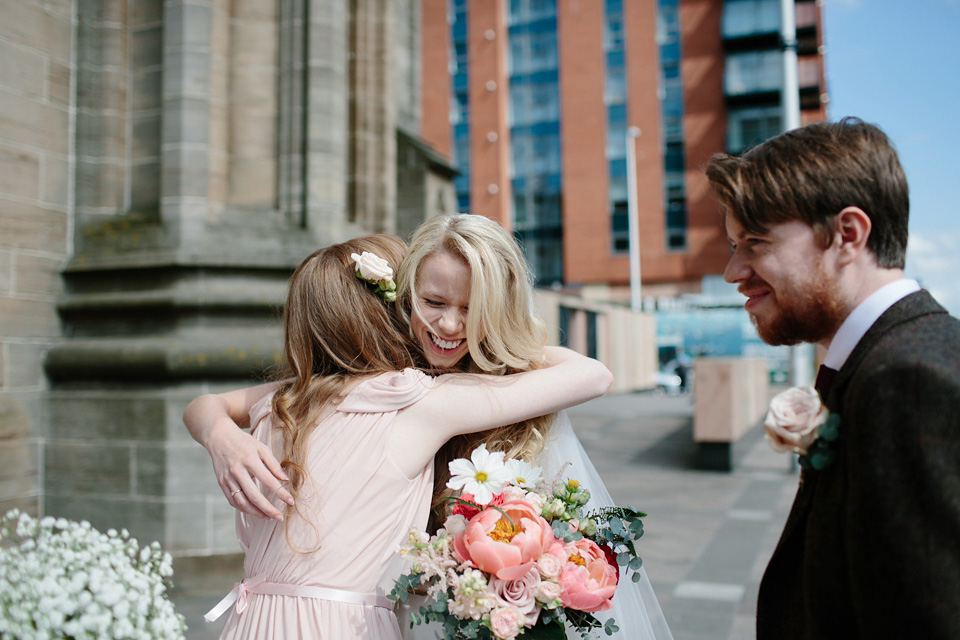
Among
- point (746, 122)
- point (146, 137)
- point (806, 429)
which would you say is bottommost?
point (806, 429)

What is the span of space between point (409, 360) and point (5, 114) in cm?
356

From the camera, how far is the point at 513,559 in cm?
152

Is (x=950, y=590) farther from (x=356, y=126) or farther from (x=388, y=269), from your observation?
(x=356, y=126)

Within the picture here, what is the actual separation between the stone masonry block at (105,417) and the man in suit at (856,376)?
12.6ft

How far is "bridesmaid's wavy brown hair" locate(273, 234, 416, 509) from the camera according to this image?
6.65 ft

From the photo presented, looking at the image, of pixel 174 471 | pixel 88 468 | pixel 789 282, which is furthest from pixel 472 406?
pixel 88 468

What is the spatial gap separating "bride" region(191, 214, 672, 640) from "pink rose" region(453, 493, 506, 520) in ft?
0.67

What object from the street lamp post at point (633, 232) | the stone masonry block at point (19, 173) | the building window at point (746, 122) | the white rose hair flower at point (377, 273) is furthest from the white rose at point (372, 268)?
the building window at point (746, 122)

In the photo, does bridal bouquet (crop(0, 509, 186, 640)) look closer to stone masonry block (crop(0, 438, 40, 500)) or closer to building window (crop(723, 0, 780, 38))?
stone masonry block (crop(0, 438, 40, 500))

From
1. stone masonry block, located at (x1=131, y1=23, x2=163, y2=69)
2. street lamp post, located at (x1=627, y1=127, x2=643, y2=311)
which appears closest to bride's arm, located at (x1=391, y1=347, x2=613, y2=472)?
stone masonry block, located at (x1=131, y1=23, x2=163, y2=69)

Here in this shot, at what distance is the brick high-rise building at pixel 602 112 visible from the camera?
35500 mm

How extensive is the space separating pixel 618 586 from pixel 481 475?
60cm

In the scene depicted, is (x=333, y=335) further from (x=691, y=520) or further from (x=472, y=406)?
(x=691, y=520)

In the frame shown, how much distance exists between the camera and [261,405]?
2170mm
